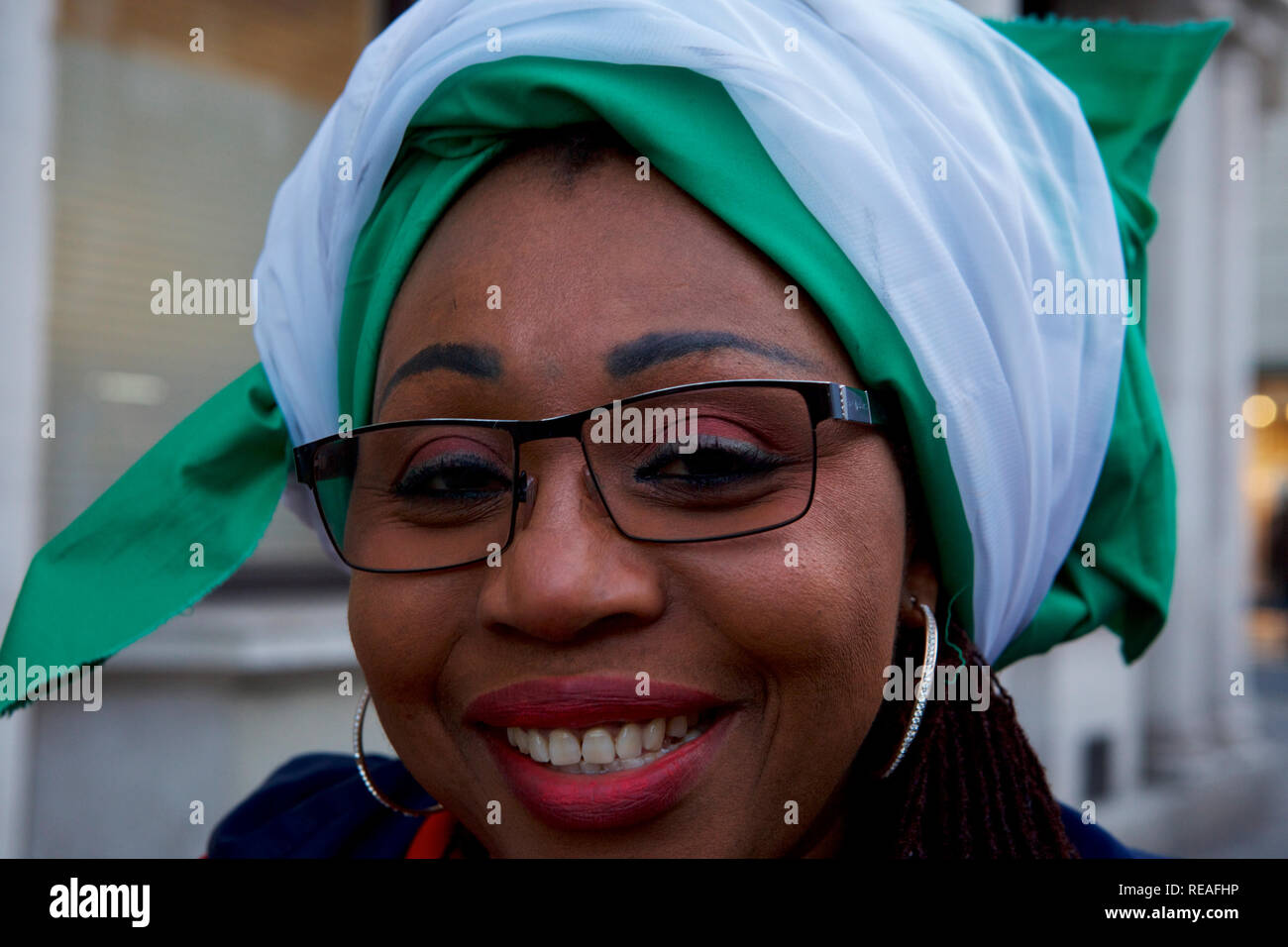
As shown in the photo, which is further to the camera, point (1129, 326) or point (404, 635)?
point (1129, 326)

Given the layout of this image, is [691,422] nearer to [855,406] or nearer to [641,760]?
[855,406]

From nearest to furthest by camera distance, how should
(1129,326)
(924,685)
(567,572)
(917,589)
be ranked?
(567,572)
(924,685)
(917,589)
(1129,326)

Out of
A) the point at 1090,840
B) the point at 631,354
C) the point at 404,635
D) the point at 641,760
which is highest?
the point at 631,354

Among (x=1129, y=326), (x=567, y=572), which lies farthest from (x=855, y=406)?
(x=1129, y=326)

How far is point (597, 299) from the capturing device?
1381 mm

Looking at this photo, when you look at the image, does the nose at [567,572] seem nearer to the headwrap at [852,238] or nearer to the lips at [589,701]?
the lips at [589,701]

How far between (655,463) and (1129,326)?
888 millimetres

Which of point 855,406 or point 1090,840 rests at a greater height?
point 855,406

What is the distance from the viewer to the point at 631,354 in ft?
4.45

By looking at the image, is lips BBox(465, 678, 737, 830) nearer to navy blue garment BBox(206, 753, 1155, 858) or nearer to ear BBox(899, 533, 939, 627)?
ear BBox(899, 533, 939, 627)

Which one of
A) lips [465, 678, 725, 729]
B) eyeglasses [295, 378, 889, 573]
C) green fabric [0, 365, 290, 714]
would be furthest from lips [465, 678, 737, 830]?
green fabric [0, 365, 290, 714]

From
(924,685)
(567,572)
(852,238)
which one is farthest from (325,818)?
(852,238)

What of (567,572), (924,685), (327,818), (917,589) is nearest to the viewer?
(567,572)
